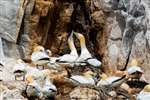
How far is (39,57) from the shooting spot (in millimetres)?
12258

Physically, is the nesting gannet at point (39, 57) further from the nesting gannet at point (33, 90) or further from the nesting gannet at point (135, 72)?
the nesting gannet at point (135, 72)

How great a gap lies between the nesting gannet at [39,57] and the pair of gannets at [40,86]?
0.67 m

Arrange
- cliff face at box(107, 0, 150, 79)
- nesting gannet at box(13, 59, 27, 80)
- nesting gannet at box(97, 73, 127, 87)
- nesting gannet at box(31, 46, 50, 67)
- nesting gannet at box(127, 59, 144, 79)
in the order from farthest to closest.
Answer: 1. cliff face at box(107, 0, 150, 79)
2. nesting gannet at box(31, 46, 50, 67)
3. nesting gannet at box(127, 59, 144, 79)
4. nesting gannet at box(13, 59, 27, 80)
5. nesting gannet at box(97, 73, 127, 87)

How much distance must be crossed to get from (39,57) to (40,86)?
109cm

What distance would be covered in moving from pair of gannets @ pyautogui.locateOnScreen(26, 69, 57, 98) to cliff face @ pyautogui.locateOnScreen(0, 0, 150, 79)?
1.65 m

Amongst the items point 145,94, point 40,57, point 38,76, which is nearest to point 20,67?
point 40,57

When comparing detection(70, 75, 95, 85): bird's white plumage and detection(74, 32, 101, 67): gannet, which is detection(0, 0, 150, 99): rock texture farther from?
detection(70, 75, 95, 85): bird's white plumage

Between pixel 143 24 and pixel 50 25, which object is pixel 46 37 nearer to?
pixel 50 25

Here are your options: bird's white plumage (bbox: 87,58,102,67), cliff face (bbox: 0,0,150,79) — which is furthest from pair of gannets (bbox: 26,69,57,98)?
cliff face (bbox: 0,0,150,79)

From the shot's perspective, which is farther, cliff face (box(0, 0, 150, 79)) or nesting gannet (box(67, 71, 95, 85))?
cliff face (box(0, 0, 150, 79))

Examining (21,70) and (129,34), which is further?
(129,34)

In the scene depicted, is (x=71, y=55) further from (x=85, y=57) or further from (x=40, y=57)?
(x=40, y=57)

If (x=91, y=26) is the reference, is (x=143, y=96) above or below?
below

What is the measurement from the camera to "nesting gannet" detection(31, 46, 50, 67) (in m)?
12.1
